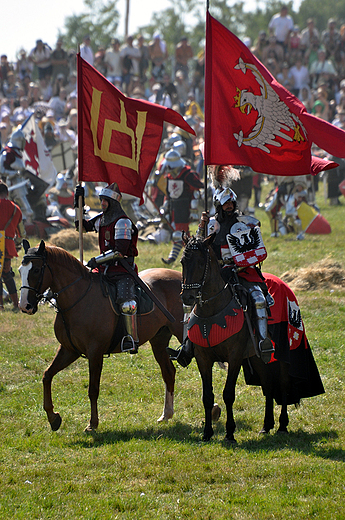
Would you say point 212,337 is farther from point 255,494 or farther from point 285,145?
point 285,145

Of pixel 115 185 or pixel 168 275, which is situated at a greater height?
pixel 115 185

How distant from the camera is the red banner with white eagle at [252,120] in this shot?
7.87m

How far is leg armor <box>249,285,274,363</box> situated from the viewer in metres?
7.02

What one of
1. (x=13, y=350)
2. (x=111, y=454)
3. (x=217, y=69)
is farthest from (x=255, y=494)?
(x=13, y=350)

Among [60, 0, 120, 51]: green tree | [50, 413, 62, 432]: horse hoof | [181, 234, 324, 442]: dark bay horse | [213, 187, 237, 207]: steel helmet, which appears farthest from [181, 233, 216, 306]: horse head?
[60, 0, 120, 51]: green tree

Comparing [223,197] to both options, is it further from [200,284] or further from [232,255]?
[200,284]

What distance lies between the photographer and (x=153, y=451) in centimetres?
673

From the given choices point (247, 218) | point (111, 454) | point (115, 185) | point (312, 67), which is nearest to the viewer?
point (111, 454)

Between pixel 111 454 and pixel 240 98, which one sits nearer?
pixel 111 454

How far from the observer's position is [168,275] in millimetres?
8562

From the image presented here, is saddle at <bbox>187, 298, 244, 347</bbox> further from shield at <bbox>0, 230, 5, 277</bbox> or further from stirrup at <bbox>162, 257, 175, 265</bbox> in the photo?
stirrup at <bbox>162, 257, 175, 265</bbox>

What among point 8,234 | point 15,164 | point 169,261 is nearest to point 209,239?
point 8,234

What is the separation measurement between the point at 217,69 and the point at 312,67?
21.0m

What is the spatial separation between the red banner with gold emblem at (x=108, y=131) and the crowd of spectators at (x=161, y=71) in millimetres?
16753
